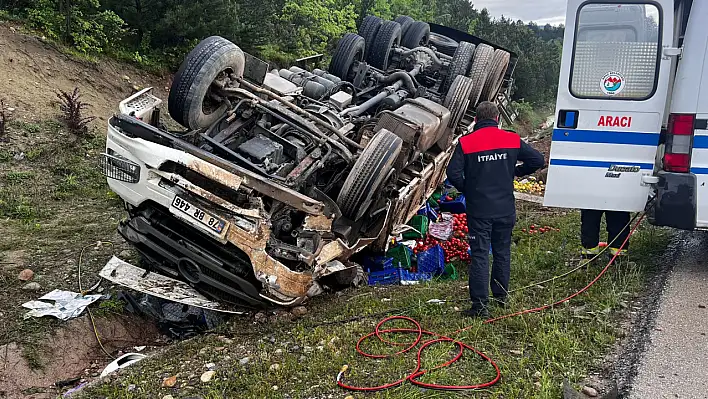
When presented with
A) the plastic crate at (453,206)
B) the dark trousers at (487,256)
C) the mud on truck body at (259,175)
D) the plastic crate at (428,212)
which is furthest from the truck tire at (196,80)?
the plastic crate at (453,206)

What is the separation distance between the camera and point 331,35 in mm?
17859

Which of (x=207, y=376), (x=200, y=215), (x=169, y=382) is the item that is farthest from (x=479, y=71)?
(x=169, y=382)

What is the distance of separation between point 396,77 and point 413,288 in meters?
3.03

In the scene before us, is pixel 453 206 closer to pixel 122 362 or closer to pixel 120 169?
pixel 120 169

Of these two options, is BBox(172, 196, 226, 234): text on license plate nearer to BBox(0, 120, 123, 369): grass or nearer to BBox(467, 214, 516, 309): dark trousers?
BBox(0, 120, 123, 369): grass

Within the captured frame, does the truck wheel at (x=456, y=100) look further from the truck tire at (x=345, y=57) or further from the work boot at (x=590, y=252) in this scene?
the work boot at (x=590, y=252)

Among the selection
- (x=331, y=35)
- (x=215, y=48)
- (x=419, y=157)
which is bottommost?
(x=419, y=157)

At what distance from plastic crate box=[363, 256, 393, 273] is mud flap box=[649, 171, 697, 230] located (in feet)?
7.65

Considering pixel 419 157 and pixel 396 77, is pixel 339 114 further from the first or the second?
pixel 396 77

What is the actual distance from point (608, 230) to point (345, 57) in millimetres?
3818

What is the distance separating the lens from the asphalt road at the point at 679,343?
286cm

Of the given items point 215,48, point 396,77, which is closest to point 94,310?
point 215,48

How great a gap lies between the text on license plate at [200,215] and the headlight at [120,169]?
1.22 feet

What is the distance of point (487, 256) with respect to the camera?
402 cm
